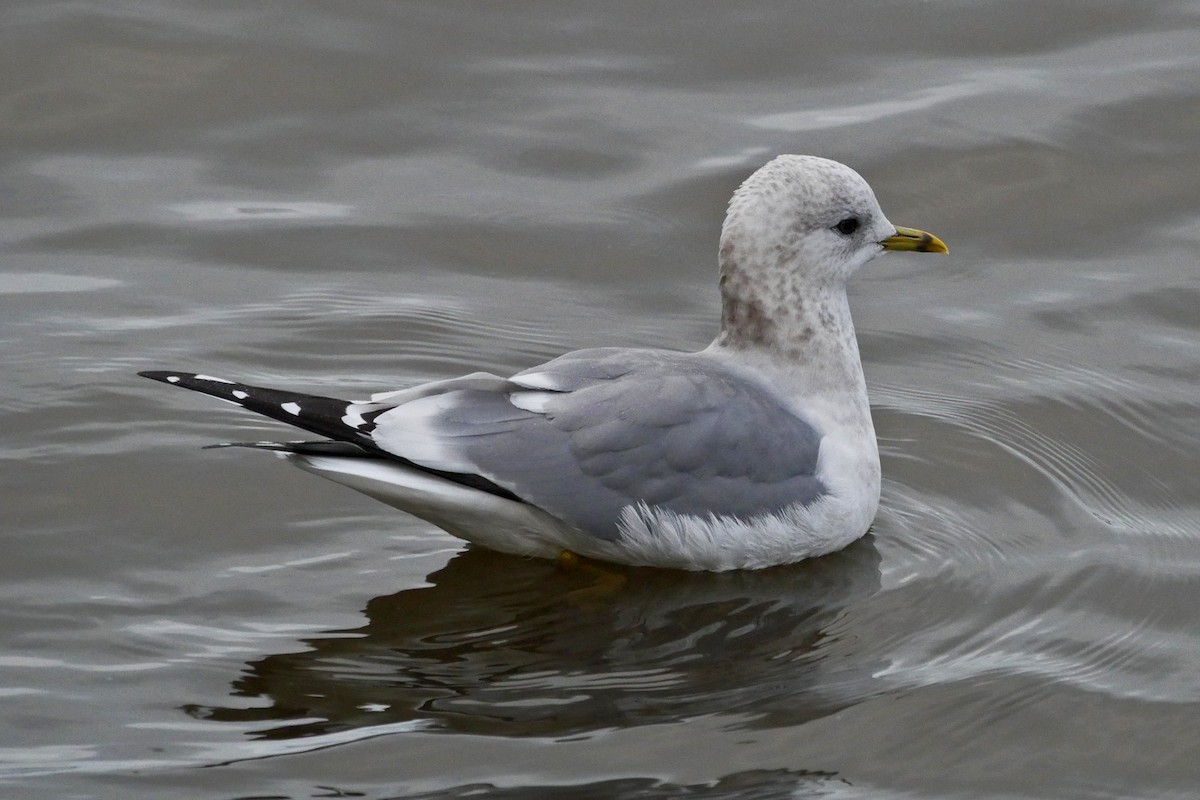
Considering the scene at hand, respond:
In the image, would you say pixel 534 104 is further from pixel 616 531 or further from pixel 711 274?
pixel 616 531

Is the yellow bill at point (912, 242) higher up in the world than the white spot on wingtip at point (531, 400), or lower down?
higher up

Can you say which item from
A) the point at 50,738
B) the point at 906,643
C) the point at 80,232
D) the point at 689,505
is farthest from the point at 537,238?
the point at 50,738

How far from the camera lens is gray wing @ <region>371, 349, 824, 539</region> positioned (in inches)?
207

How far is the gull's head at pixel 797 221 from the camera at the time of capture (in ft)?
19.3

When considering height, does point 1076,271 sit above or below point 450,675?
above

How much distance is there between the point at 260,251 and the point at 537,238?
122 centimetres

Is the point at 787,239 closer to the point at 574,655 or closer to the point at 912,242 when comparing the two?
the point at 912,242

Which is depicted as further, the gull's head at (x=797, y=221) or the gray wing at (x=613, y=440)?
the gull's head at (x=797, y=221)

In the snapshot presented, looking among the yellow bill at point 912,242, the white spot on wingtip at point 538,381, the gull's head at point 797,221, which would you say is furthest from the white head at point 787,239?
the white spot on wingtip at point 538,381

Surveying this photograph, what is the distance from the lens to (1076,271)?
7.87 m

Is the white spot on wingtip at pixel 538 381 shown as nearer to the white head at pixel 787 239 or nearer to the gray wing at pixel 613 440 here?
the gray wing at pixel 613 440

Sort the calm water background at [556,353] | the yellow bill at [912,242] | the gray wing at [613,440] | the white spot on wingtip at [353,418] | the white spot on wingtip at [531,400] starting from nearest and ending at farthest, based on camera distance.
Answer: the calm water background at [556,353], the white spot on wingtip at [353,418], the gray wing at [613,440], the white spot on wingtip at [531,400], the yellow bill at [912,242]

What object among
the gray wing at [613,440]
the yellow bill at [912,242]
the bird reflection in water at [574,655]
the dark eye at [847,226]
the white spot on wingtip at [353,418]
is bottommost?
the bird reflection in water at [574,655]

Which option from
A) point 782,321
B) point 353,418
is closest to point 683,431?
point 782,321
